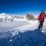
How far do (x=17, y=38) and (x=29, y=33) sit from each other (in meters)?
1.40

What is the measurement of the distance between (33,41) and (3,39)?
8.26 ft

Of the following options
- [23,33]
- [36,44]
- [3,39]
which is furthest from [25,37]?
[3,39]

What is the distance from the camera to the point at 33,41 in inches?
365

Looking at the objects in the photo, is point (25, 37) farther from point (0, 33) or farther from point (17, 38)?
point (0, 33)

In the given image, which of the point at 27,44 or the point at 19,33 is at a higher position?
the point at 19,33

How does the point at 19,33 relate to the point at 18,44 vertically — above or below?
above

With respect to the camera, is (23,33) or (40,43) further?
(23,33)

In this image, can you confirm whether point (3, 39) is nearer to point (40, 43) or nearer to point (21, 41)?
point (21, 41)

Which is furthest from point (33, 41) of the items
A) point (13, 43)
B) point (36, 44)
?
point (13, 43)

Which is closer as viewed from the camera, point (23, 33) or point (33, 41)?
point (33, 41)

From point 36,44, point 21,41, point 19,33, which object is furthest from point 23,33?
point 36,44

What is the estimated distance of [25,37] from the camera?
954cm

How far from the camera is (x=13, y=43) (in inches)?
351

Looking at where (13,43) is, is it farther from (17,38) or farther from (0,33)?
(0,33)
